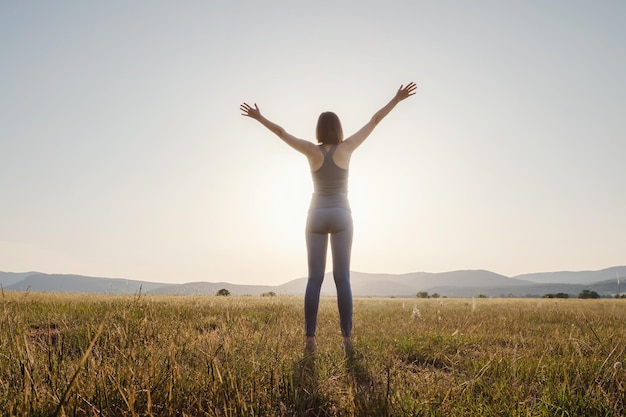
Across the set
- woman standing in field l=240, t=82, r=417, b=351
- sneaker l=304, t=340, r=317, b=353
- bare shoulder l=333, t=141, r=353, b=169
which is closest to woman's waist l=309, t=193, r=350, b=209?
woman standing in field l=240, t=82, r=417, b=351

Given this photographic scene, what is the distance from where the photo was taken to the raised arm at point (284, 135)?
5198 millimetres

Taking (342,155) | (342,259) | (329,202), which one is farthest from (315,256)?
(342,155)

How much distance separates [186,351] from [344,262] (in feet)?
6.70

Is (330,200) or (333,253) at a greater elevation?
(330,200)

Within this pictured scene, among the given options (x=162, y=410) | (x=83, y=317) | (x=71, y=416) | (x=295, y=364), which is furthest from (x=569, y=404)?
(x=83, y=317)

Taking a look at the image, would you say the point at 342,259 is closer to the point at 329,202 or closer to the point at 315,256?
the point at 315,256

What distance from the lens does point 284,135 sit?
529 centimetres

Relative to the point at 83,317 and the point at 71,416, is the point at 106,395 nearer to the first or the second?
the point at 71,416

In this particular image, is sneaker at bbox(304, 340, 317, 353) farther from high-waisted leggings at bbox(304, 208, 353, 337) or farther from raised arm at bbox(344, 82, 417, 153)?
raised arm at bbox(344, 82, 417, 153)

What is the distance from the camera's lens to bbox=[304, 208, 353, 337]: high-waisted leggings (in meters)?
5.01

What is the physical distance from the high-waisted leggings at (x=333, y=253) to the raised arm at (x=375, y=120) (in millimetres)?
841

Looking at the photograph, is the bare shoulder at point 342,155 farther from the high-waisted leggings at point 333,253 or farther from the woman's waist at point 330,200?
the high-waisted leggings at point 333,253

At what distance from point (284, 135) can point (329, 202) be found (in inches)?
40.1

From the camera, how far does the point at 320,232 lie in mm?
5094
